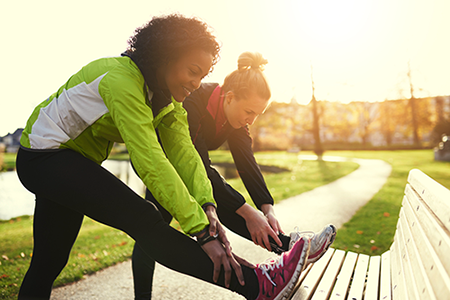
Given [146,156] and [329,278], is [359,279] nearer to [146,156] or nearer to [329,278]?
[329,278]

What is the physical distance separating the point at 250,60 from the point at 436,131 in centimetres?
2575

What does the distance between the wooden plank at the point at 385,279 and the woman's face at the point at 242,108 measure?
1311 millimetres

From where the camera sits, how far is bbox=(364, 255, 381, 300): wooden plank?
1803 mm

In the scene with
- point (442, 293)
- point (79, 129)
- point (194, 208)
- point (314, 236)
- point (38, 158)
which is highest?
point (79, 129)

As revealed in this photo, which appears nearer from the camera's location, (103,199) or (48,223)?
(103,199)

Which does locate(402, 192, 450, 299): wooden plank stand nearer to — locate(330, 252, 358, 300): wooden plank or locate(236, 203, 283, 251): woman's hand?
locate(330, 252, 358, 300): wooden plank

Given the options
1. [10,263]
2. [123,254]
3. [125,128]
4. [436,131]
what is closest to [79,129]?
[125,128]

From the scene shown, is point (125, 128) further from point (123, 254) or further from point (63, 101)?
point (123, 254)

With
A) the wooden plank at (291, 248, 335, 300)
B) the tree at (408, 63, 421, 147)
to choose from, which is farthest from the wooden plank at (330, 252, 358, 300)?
the tree at (408, 63, 421, 147)

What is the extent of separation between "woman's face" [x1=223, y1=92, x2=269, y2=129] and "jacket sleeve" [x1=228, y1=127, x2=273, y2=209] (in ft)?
0.59

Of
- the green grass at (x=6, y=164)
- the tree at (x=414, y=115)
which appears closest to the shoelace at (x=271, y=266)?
the green grass at (x=6, y=164)

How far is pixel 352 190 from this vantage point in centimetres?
775

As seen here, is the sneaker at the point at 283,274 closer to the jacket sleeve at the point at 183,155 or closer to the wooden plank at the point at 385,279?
the jacket sleeve at the point at 183,155

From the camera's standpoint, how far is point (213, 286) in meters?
2.68
